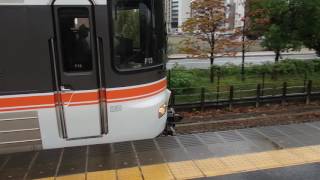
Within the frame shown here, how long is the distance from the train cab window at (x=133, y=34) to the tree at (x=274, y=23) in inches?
376

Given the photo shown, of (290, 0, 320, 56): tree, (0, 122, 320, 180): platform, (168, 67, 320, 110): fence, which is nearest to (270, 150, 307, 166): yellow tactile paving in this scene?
(0, 122, 320, 180): platform

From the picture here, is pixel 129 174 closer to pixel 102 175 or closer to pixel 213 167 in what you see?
pixel 102 175

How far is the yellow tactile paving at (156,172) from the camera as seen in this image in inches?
181

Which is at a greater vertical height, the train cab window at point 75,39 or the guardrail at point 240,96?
the train cab window at point 75,39

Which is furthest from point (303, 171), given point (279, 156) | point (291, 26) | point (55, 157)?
point (291, 26)

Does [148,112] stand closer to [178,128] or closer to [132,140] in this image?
[132,140]

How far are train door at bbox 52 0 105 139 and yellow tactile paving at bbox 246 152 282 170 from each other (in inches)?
87.0

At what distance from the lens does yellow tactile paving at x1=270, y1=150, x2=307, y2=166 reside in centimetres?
498

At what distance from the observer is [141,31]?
5.60 metres

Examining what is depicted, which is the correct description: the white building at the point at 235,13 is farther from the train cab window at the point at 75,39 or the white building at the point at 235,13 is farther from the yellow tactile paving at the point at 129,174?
the yellow tactile paving at the point at 129,174

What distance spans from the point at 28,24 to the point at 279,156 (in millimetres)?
3866

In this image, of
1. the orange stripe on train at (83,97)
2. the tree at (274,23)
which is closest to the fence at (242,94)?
the tree at (274,23)

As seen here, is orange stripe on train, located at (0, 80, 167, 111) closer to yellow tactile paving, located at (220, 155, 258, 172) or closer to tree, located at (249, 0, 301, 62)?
yellow tactile paving, located at (220, 155, 258, 172)

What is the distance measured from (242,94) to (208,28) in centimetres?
368
